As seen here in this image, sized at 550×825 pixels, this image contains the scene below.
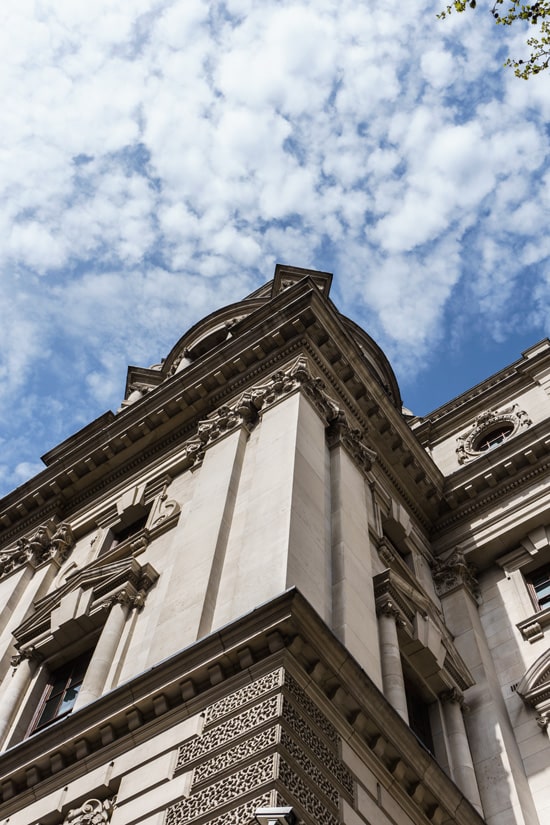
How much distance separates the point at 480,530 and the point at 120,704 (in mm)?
15147

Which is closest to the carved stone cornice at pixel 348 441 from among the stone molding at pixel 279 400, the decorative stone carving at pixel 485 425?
the stone molding at pixel 279 400

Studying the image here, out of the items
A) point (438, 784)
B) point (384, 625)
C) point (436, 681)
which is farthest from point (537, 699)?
point (438, 784)

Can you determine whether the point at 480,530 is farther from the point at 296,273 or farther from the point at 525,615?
the point at 296,273

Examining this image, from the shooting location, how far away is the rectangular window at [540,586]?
81.5 feet

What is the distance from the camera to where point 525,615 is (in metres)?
24.5

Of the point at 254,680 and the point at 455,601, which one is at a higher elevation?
the point at 455,601

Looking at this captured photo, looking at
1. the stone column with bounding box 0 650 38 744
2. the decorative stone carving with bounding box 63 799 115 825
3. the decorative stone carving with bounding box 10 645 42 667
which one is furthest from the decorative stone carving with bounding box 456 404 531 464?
the decorative stone carving with bounding box 63 799 115 825

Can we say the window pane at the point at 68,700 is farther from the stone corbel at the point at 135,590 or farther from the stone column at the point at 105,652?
the stone corbel at the point at 135,590

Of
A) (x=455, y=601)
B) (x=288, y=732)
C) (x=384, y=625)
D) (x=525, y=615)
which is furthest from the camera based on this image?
(x=455, y=601)

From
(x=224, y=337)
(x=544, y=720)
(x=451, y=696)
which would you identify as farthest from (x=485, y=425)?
(x=544, y=720)

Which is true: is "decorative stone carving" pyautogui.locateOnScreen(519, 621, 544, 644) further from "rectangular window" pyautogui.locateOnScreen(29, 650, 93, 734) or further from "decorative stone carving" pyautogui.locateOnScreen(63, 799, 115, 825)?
"decorative stone carving" pyautogui.locateOnScreen(63, 799, 115, 825)

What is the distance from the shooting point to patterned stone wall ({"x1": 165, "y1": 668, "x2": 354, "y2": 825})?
500 inches

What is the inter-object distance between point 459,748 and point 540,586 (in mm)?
6877

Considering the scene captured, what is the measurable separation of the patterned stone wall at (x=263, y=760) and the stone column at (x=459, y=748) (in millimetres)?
5839
